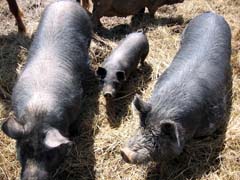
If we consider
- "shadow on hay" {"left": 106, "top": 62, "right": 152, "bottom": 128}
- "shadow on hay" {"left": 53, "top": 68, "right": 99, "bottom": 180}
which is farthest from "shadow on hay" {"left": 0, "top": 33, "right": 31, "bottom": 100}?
"shadow on hay" {"left": 106, "top": 62, "right": 152, "bottom": 128}

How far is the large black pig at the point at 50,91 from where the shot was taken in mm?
4035

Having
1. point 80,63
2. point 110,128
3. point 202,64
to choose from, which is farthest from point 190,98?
point 80,63

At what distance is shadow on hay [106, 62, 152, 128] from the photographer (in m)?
5.57

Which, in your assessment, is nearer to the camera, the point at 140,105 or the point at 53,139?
the point at 53,139

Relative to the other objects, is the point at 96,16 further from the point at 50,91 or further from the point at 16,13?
the point at 50,91

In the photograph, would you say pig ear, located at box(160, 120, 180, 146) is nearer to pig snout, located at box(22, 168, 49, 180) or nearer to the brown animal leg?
pig snout, located at box(22, 168, 49, 180)

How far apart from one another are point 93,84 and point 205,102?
1751 mm

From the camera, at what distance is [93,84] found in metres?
6.04

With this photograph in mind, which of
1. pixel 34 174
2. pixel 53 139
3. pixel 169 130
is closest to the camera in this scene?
pixel 34 174

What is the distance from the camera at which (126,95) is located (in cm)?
581

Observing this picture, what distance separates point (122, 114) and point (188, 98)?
1140 mm

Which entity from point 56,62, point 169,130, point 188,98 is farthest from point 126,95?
point 169,130

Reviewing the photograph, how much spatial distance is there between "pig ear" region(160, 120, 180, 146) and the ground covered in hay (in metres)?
0.63

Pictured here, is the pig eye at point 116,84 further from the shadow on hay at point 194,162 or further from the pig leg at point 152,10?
the pig leg at point 152,10
